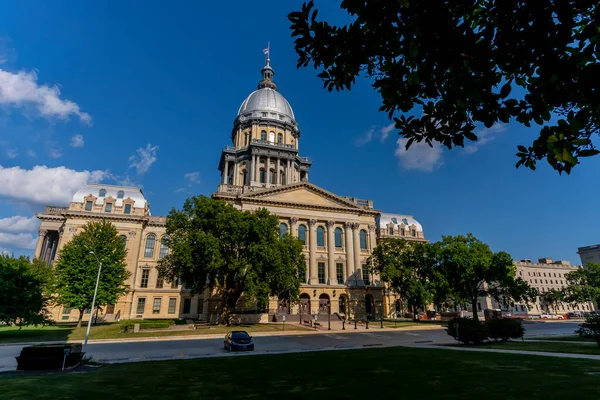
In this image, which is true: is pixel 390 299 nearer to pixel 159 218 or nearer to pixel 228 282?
pixel 228 282

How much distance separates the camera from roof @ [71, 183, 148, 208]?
2442 inches

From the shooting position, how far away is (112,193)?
6494cm

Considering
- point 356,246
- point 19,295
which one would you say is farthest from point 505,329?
point 19,295

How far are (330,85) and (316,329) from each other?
38.1m

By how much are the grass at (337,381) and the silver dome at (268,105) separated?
7103cm

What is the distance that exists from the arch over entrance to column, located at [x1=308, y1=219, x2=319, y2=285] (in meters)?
2.42

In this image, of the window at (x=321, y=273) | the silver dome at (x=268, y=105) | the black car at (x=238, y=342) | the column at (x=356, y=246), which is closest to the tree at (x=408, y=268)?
the column at (x=356, y=246)

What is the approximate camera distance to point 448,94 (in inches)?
210

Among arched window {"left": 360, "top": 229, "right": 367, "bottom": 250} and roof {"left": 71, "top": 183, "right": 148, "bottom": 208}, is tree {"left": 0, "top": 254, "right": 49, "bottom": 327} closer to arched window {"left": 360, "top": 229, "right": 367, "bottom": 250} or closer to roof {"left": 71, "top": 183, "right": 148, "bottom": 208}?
roof {"left": 71, "top": 183, "right": 148, "bottom": 208}

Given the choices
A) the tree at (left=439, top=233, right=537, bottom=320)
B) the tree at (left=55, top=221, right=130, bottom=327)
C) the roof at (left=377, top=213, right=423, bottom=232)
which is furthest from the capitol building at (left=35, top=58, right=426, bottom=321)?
the roof at (left=377, top=213, right=423, bottom=232)

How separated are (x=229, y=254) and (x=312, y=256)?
19.3 m

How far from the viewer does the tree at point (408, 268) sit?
4916cm

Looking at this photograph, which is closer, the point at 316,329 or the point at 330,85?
the point at 330,85

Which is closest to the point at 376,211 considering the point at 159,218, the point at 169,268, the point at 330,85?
the point at 169,268
